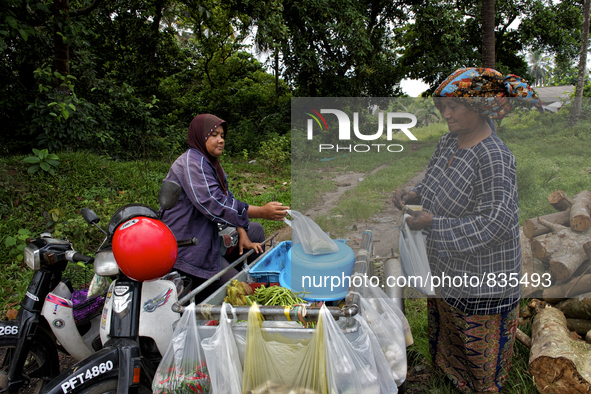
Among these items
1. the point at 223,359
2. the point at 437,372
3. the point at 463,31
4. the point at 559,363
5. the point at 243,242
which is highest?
the point at 463,31

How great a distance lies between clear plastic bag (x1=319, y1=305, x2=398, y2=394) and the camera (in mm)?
1469

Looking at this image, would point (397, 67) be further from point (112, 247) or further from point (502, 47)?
point (112, 247)

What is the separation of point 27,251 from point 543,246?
3.19 metres

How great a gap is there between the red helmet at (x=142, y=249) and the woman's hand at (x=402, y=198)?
1.27 m

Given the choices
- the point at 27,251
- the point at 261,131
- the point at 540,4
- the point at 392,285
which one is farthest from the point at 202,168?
the point at 540,4

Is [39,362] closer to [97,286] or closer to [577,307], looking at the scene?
[97,286]

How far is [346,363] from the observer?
147cm

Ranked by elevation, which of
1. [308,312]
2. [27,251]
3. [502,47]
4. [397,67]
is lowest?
[308,312]

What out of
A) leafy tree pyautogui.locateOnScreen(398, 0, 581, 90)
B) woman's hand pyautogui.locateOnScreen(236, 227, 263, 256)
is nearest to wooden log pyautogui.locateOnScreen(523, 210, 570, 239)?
woman's hand pyautogui.locateOnScreen(236, 227, 263, 256)

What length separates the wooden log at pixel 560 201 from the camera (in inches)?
82.2

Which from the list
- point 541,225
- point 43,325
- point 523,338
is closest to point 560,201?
point 541,225

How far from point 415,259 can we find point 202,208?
127 centimetres

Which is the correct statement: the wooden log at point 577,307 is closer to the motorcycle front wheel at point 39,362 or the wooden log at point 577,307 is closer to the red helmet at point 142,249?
the red helmet at point 142,249

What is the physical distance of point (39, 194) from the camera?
4.70 m
